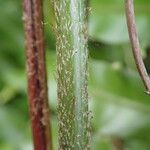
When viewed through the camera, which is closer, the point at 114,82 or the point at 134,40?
the point at 134,40

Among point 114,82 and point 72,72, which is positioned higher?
point 72,72

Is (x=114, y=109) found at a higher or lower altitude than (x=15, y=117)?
higher

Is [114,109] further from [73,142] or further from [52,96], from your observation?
[73,142]

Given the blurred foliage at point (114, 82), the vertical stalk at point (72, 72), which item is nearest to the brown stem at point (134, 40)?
the vertical stalk at point (72, 72)

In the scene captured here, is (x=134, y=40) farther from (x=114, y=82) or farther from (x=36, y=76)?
(x=114, y=82)

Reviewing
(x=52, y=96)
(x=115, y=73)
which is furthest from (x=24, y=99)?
(x=115, y=73)

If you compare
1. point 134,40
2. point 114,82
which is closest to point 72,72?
point 134,40

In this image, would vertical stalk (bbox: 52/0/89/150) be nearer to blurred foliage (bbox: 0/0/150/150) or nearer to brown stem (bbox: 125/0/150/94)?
brown stem (bbox: 125/0/150/94)
